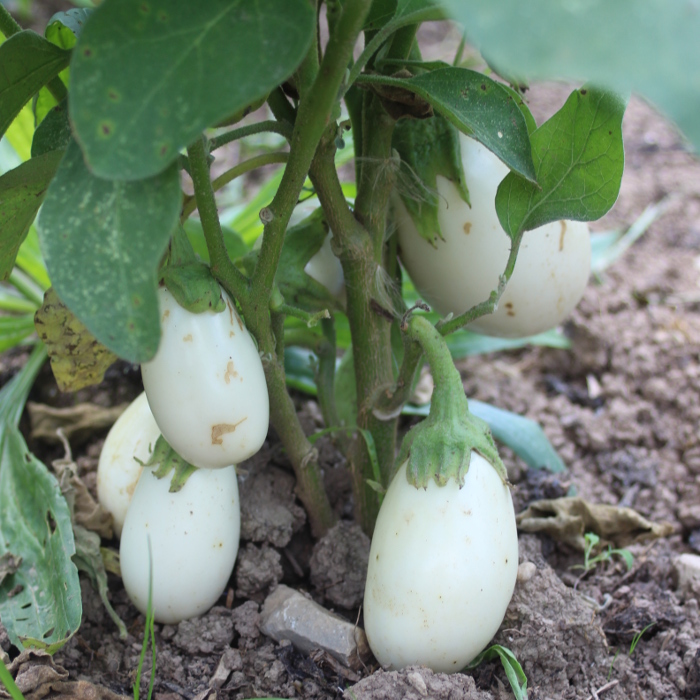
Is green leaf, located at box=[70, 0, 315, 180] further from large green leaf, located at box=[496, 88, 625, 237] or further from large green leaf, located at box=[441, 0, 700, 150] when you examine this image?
large green leaf, located at box=[496, 88, 625, 237]

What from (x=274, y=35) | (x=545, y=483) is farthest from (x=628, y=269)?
(x=274, y=35)

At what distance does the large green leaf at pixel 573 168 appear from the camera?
681 millimetres

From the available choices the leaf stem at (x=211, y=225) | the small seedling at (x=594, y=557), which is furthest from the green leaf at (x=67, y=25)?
the small seedling at (x=594, y=557)

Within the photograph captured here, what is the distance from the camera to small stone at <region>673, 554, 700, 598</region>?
915mm

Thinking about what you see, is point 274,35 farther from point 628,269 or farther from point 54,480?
point 628,269

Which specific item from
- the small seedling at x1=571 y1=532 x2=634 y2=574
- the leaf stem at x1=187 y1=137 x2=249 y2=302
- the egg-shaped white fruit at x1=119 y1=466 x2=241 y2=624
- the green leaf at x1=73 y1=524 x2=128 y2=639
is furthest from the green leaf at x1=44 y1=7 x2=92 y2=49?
the small seedling at x1=571 y1=532 x2=634 y2=574

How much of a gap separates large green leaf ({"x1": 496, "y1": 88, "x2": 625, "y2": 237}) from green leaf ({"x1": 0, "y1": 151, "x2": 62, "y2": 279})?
40 centimetres

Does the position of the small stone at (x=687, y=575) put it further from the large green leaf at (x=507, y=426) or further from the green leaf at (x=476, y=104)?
the green leaf at (x=476, y=104)

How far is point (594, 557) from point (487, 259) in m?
0.42

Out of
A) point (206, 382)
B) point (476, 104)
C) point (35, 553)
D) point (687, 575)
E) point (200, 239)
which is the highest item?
point (476, 104)

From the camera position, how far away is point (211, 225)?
65 centimetres

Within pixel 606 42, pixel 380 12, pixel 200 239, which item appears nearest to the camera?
pixel 606 42

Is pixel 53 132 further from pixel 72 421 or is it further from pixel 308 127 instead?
pixel 72 421

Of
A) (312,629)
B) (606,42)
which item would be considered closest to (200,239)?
(312,629)
